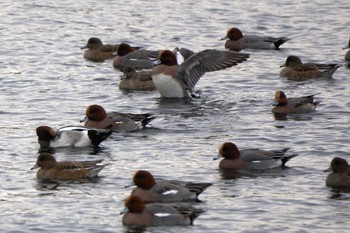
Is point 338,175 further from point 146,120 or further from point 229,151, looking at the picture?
point 146,120

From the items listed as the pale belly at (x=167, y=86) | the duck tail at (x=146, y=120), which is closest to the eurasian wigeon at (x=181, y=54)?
the pale belly at (x=167, y=86)

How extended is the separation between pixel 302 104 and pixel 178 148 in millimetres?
3190

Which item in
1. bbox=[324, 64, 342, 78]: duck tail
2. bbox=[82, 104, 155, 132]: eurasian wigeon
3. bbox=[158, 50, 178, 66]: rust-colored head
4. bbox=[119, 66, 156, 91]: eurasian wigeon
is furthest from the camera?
bbox=[324, 64, 342, 78]: duck tail

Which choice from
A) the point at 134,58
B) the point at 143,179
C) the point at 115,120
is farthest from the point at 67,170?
the point at 134,58

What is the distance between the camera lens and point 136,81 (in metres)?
23.4

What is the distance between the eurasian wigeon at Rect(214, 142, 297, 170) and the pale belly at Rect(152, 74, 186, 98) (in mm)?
5463

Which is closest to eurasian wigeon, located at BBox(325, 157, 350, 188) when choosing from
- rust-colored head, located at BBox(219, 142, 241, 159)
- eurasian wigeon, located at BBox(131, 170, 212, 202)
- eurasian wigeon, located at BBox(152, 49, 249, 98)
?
rust-colored head, located at BBox(219, 142, 241, 159)

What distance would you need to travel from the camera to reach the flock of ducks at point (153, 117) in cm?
1500

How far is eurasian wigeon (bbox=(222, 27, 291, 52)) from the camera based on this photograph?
2717 cm

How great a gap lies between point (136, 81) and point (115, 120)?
3.96m

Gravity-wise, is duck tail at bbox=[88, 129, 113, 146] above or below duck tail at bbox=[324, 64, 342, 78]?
below

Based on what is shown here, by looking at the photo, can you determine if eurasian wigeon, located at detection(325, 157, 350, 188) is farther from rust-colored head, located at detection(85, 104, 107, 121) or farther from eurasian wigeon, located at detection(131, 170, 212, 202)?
rust-colored head, located at detection(85, 104, 107, 121)

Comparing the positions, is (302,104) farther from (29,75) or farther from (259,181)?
(29,75)

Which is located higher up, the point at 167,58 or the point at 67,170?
the point at 167,58
